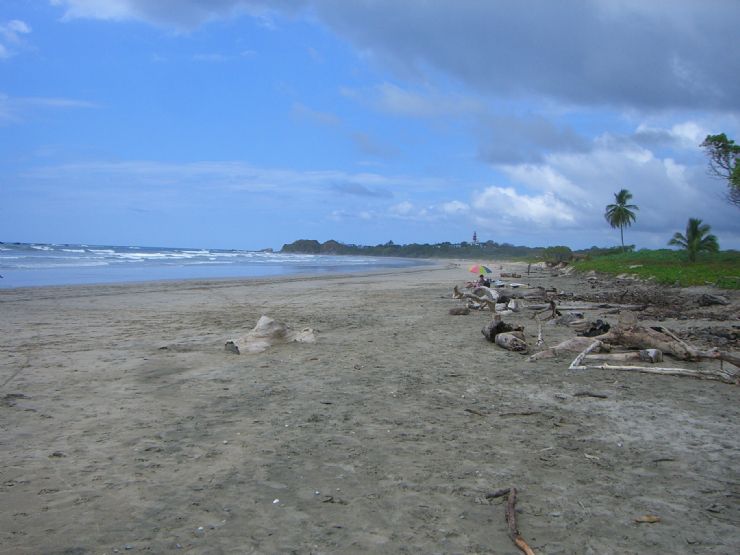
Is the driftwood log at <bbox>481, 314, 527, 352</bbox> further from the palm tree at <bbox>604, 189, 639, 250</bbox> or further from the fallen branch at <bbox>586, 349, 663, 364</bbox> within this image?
the palm tree at <bbox>604, 189, 639, 250</bbox>

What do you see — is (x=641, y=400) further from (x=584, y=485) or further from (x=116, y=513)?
(x=116, y=513)

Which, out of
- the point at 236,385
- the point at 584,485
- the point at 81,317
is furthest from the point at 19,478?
the point at 81,317

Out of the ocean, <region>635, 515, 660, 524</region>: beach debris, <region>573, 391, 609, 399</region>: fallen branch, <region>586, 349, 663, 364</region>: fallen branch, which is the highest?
the ocean

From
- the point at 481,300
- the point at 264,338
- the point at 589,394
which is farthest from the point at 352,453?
the point at 481,300

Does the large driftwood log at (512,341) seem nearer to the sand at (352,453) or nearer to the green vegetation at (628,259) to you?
the sand at (352,453)

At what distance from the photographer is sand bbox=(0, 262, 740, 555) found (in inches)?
129

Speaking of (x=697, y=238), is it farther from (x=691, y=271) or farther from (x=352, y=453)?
(x=352, y=453)

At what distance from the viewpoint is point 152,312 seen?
14.1 meters

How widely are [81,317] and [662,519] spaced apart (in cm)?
1298

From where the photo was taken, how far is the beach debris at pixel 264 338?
28.2ft

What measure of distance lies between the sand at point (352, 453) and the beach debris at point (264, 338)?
216 mm

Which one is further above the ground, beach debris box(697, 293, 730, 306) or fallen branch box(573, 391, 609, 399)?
beach debris box(697, 293, 730, 306)

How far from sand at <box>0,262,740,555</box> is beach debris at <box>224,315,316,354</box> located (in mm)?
216

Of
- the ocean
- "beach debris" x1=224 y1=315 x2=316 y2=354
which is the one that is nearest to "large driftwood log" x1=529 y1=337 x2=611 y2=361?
"beach debris" x1=224 y1=315 x2=316 y2=354
